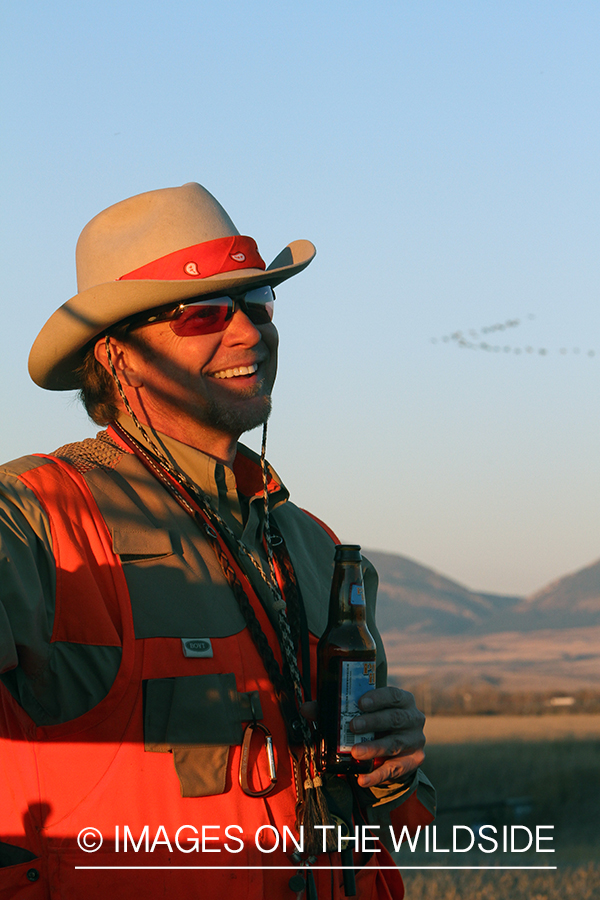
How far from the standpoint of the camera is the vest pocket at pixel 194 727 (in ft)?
9.18

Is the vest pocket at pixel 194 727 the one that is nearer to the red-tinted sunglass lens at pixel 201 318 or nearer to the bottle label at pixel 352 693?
the bottle label at pixel 352 693

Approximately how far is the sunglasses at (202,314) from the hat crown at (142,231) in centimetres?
20

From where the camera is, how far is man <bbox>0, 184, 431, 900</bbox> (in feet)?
9.00

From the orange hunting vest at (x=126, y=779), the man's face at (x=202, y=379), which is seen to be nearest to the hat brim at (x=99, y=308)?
the man's face at (x=202, y=379)

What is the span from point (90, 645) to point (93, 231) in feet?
5.19

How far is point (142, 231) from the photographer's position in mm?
3660

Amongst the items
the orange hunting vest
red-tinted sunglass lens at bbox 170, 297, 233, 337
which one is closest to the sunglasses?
red-tinted sunglass lens at bbox 170, 297, 233, 337

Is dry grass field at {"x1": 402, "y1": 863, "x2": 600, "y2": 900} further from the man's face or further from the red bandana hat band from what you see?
the red bandana hat band

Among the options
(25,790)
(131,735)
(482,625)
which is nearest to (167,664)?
Answer: (131,735)

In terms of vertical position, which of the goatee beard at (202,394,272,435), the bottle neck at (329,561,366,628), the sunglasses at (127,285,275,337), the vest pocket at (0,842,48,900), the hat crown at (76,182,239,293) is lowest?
the vest pocket at (0,842,48,900)

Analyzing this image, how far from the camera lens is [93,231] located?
374cm

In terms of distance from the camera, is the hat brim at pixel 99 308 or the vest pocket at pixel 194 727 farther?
the hat brim at pixel 99 308

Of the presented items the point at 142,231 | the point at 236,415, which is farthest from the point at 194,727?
the point at 142,231

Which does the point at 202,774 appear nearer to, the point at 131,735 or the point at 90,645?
the point at 131,735
